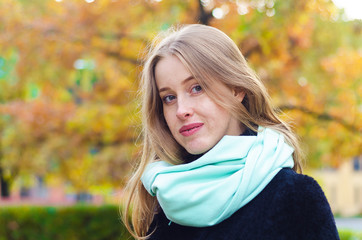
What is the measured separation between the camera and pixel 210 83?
172 centimetres

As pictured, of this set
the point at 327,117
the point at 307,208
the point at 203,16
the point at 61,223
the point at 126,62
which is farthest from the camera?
the point at 61,223

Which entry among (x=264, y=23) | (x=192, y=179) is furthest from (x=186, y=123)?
(x=264, y=23)

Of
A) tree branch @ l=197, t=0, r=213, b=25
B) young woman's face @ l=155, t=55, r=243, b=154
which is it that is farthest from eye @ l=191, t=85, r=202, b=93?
tree branch @ l=197, t=0, r=213, b=25

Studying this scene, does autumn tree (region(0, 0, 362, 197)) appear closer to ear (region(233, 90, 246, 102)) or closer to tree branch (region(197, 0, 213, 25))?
tree branch (region(197, 0, 213, 25))

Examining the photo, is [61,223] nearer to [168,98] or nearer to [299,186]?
[168,98]

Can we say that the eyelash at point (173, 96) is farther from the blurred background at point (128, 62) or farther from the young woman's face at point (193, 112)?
the blurred background at point (128, 62)

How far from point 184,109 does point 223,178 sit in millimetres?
287

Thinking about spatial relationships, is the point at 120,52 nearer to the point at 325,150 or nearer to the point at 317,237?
the point at 325,150

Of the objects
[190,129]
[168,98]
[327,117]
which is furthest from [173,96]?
[327,117]

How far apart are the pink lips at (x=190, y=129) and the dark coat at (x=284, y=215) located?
1.09ft

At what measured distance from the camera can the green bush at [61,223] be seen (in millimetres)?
8648

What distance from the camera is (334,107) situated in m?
7.41

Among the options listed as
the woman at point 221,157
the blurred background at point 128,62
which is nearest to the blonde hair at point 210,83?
the woman at point 221,157

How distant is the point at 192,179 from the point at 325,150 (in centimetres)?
812
